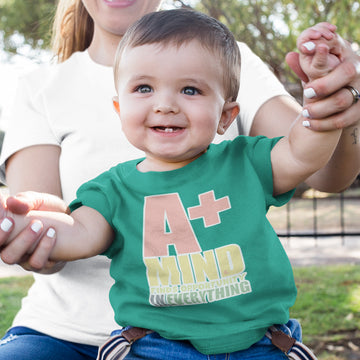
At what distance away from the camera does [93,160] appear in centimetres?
208

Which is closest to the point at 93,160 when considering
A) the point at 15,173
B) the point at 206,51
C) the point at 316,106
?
the point at 15,173

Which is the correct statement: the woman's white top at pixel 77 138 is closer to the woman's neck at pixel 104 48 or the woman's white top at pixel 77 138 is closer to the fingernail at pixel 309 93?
the woman's neck at pixel 104 48

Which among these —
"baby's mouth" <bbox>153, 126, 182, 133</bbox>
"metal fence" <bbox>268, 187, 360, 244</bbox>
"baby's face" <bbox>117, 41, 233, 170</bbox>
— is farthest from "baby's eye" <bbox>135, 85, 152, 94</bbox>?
"metal fence" <bbox>268, 187, 360, 244</bbox>

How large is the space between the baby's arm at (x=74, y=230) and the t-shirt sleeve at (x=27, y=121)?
0.73 m

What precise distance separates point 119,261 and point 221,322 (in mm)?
352

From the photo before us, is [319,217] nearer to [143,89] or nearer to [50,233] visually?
[143,89]

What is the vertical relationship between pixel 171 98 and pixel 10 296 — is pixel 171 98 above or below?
above

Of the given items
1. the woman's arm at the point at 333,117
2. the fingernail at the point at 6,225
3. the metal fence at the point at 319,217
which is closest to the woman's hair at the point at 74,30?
the woman's arm at the point at 333,117

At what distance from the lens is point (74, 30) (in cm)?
259

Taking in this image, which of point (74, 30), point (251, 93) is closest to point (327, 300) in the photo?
point (251, 93)

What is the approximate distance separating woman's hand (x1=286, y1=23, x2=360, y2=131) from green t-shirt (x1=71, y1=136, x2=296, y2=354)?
0.81 feet

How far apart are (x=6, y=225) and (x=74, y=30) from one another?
1.55 m

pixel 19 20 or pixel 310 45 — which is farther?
pixel 19 20

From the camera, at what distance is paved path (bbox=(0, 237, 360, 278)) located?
7082 millimetres
